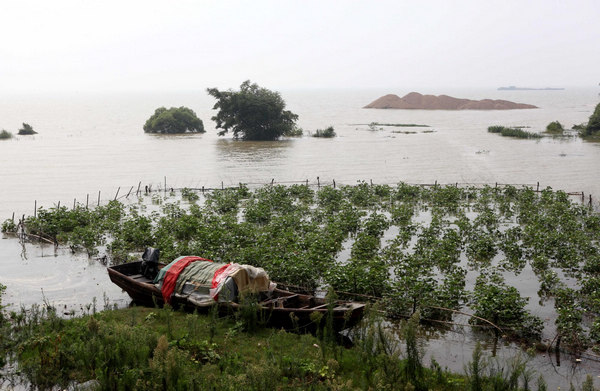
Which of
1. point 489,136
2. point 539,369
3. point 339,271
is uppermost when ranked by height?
point 489,136

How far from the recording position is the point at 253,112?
2589 inches

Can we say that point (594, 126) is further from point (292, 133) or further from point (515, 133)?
point (292, 133)

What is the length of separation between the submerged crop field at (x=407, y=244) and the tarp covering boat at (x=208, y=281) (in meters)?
2.39

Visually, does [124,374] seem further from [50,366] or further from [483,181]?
[483,181]

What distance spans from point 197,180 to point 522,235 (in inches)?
1024

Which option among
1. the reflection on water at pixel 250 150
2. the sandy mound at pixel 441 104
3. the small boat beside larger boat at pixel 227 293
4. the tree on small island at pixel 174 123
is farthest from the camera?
the sandy mound at pixel 441 104

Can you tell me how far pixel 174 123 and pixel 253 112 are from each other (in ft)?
63.8

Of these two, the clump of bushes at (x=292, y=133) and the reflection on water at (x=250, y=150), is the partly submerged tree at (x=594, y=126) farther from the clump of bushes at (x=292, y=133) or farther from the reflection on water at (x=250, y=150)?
the clump of bushes at (x=292, y=133)

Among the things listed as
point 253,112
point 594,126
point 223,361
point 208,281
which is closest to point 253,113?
point 253,112

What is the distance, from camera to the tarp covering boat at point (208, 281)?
45.8ft

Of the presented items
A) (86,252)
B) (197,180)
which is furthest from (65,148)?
(86,252)

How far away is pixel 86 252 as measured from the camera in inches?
837

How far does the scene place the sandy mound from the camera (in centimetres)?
13762

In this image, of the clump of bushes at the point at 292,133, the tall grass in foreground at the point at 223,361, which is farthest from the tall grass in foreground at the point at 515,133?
the tall grass in foreground at the point at 223,361
